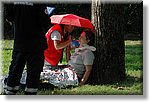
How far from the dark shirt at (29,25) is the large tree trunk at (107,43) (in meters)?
1.05

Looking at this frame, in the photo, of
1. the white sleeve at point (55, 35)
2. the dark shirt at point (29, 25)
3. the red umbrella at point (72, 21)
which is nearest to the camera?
the dark shirt at point (29, 25)

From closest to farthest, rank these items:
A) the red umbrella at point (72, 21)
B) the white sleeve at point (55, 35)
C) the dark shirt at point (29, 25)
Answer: the dark shirt at point (29, 25) → the white sleeve at point (55, 35) → the red umbrella at point (72, 21)

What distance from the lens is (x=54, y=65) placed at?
4.94 metres

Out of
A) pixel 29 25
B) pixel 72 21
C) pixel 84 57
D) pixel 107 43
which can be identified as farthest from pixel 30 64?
pixel 107 43

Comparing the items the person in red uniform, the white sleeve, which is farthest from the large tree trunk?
the white sleeve

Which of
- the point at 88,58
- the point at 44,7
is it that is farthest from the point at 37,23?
the point at 88,58

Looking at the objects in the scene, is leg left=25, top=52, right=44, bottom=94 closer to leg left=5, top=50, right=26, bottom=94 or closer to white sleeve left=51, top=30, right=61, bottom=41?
leg left=5, top=50, right=26, bottom=94

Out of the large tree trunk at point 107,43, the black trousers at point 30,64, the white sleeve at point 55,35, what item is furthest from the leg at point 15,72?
the large tree trunk at point 107,43

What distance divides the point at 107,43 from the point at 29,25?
1.29 meters

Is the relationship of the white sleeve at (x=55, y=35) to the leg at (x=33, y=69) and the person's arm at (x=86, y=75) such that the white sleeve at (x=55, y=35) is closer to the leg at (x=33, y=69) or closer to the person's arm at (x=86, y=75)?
the person's arm at (x=86, y=75)

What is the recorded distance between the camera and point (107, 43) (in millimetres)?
4926

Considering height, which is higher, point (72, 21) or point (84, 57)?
point (72, 21)

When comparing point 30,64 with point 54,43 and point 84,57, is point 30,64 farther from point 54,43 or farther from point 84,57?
point 84,57

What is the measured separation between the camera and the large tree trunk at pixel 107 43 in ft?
16.1
